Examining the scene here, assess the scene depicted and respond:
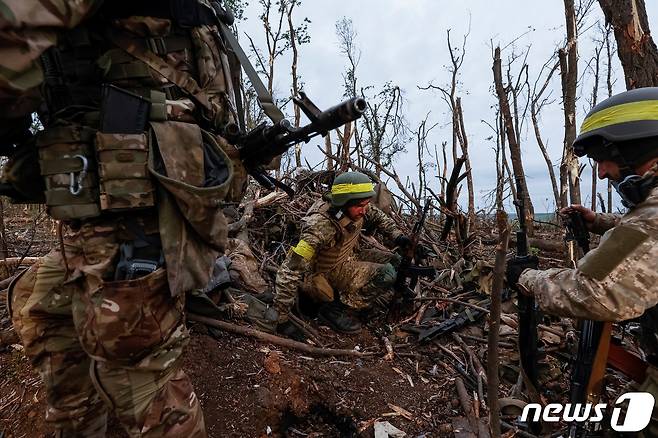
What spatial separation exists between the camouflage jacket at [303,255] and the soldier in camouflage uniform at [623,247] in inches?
86.2

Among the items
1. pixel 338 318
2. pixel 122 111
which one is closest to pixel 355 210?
pixel 338 318

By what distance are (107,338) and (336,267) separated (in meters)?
3.44

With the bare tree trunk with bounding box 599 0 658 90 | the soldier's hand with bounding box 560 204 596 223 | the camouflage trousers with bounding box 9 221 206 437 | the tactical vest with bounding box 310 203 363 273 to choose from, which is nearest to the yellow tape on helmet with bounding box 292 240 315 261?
the tactical vest with bounding box 310 203 363 273

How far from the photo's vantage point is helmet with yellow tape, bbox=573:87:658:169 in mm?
2162

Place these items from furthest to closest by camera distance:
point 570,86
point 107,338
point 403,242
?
point 570,86
point 403,242
point 107,338

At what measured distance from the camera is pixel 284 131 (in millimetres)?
1881

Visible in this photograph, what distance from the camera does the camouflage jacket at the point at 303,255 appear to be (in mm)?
4059

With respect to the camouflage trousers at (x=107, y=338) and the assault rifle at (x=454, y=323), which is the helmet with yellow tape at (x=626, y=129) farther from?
the camouflage trousers at (x=107, y=338)

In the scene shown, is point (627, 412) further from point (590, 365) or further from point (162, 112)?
point (162, 112)

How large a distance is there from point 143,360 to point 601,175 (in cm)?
259

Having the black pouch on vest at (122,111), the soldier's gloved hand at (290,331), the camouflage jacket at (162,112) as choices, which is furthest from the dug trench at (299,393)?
the black pouch on vest at (122,111)

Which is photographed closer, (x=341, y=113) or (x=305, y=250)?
(x=341, y=113)

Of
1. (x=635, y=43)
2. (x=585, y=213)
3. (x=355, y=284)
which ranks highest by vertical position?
(x=635, y=43)

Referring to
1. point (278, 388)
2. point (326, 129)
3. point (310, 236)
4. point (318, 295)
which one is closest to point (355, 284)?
point (318, 295)
